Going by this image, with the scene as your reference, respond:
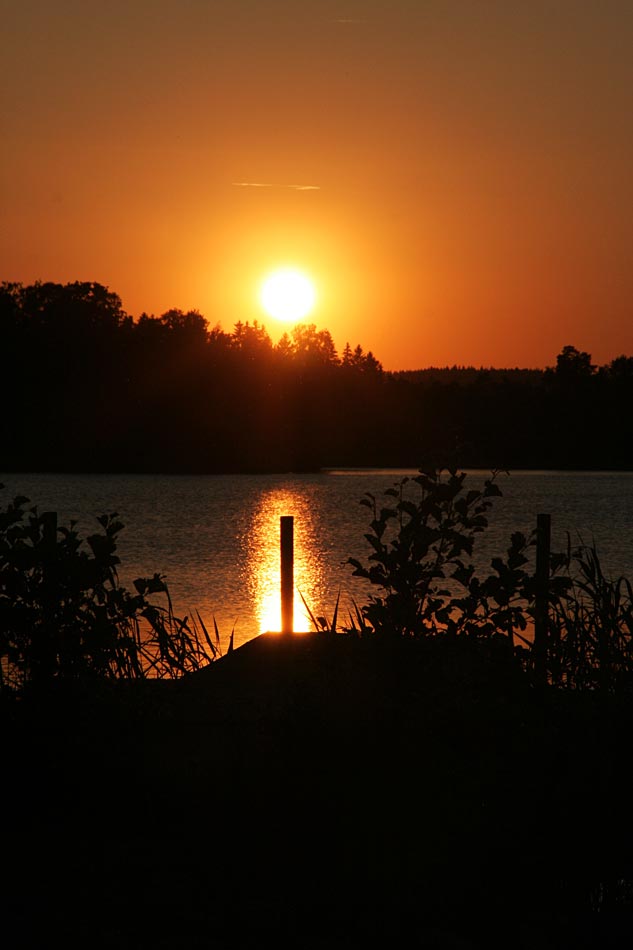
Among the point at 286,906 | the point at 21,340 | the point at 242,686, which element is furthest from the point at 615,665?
the point at 21,340

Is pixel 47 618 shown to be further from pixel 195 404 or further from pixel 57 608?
pixel 195 404

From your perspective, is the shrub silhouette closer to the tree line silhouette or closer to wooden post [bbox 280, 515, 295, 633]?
wooden post [bbox 280, 515, 295, 633]

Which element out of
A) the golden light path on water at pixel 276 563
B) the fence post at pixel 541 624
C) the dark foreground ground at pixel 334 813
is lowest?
the golden light path on water at pixel 276 563

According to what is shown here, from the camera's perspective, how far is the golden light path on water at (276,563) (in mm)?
26250

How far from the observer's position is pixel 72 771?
6.24 m

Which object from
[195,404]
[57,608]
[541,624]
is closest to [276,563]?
[541,624]

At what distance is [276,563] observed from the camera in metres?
41.2

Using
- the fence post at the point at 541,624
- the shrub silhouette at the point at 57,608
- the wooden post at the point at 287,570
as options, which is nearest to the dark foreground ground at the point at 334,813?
the shrub silhouette at the point at 57,608

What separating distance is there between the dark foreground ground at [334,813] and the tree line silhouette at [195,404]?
102 metres

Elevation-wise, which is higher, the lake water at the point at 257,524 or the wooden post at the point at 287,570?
the wooden post at the point at 287,570

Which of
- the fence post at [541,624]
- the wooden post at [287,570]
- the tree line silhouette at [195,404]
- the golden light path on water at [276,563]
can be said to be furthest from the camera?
the tree line silhouette at [195,404]

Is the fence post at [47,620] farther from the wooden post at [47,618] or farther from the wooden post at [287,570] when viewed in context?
the wooden post at [287,570]

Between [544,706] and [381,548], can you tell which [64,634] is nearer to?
[381,548]

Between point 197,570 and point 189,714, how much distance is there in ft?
99.8
